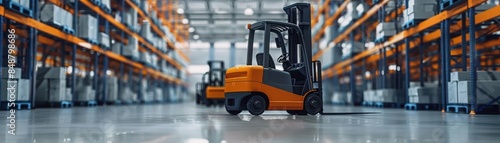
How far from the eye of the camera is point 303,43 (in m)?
7.04

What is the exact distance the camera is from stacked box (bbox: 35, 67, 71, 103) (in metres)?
11.8

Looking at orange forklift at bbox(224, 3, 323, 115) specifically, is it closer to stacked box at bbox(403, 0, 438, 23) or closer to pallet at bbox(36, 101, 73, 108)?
stacked box at bbox(403, 0, 438, 23)

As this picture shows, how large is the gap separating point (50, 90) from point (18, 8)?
326cm

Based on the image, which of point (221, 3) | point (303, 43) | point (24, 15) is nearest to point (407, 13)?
point (303, 43)

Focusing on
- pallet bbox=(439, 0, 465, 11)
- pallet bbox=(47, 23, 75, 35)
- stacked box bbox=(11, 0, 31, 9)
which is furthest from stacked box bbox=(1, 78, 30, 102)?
pallet bbox=(439, 0, 465, 11)

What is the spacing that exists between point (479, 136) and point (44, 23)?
33.3 feet

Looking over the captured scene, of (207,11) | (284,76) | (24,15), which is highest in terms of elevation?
(207,11)

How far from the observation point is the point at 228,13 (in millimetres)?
31781

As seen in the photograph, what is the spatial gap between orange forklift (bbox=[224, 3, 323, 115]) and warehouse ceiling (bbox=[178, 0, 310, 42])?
18.9 meters

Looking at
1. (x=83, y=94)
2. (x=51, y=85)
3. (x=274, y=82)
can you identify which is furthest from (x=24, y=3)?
(x=274, y=82)

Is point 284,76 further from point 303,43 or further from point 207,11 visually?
point 207,11

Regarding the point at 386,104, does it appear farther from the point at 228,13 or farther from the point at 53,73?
the point at 228,13

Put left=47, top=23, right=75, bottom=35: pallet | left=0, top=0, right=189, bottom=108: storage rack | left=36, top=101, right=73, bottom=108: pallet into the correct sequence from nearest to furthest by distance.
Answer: left=0, top=0, right=189, bottom=108: storage rack, left=47, top=23, right=75, bottom=35: pallet, left=36, top=101, right=73, bottom=108: pallet

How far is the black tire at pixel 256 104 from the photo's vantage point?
22.6 ft
